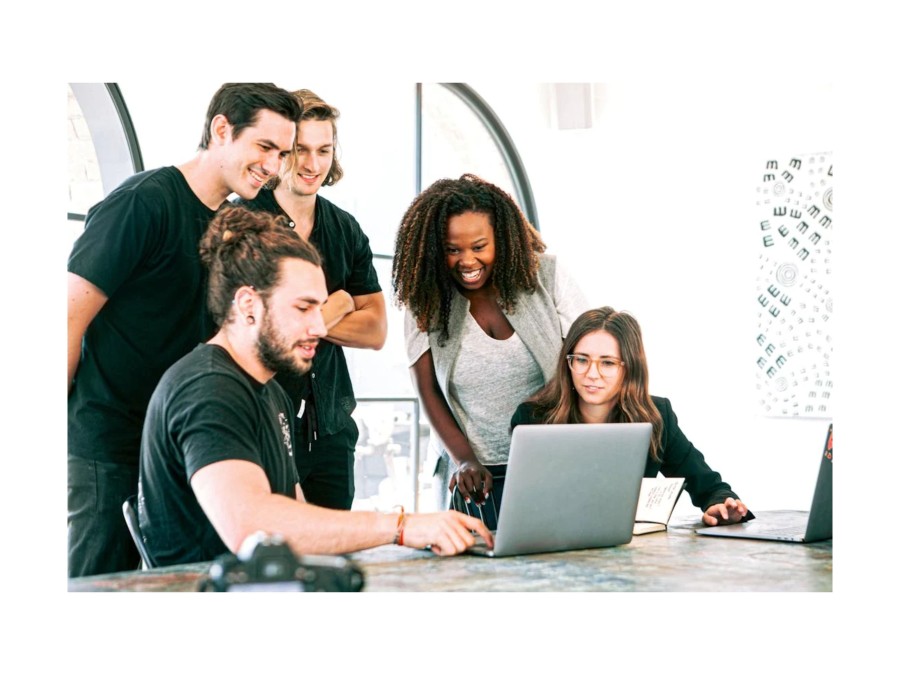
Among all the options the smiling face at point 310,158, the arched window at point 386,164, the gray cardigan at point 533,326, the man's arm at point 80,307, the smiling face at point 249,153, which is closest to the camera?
the man's arm at point 80,307

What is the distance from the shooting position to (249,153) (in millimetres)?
2719

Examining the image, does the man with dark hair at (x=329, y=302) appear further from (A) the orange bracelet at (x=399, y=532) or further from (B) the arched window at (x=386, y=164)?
(A) the orange bracelet at (x=399, y=532)

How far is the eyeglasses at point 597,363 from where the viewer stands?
299cm

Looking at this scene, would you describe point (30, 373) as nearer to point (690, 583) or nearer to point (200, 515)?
point (200, 515)

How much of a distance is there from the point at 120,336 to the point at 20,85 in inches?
30.1

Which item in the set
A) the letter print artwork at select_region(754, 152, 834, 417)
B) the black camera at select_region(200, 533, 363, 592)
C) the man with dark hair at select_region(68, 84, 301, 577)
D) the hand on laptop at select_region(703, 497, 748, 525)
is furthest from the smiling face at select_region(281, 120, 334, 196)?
the letter print artwork at select_region(754, 152, 834, 417)

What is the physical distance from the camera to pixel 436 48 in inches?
113

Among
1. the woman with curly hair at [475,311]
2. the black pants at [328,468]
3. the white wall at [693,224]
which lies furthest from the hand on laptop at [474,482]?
the white wall at [693,224]

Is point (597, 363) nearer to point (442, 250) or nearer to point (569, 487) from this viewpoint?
point (442, 250)

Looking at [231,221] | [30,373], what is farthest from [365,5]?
[30,373]

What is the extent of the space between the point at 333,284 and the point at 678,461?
3.75ft

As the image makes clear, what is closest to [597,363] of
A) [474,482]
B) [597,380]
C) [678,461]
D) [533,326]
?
[597,380]

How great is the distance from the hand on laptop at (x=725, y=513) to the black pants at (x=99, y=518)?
1551 mm
